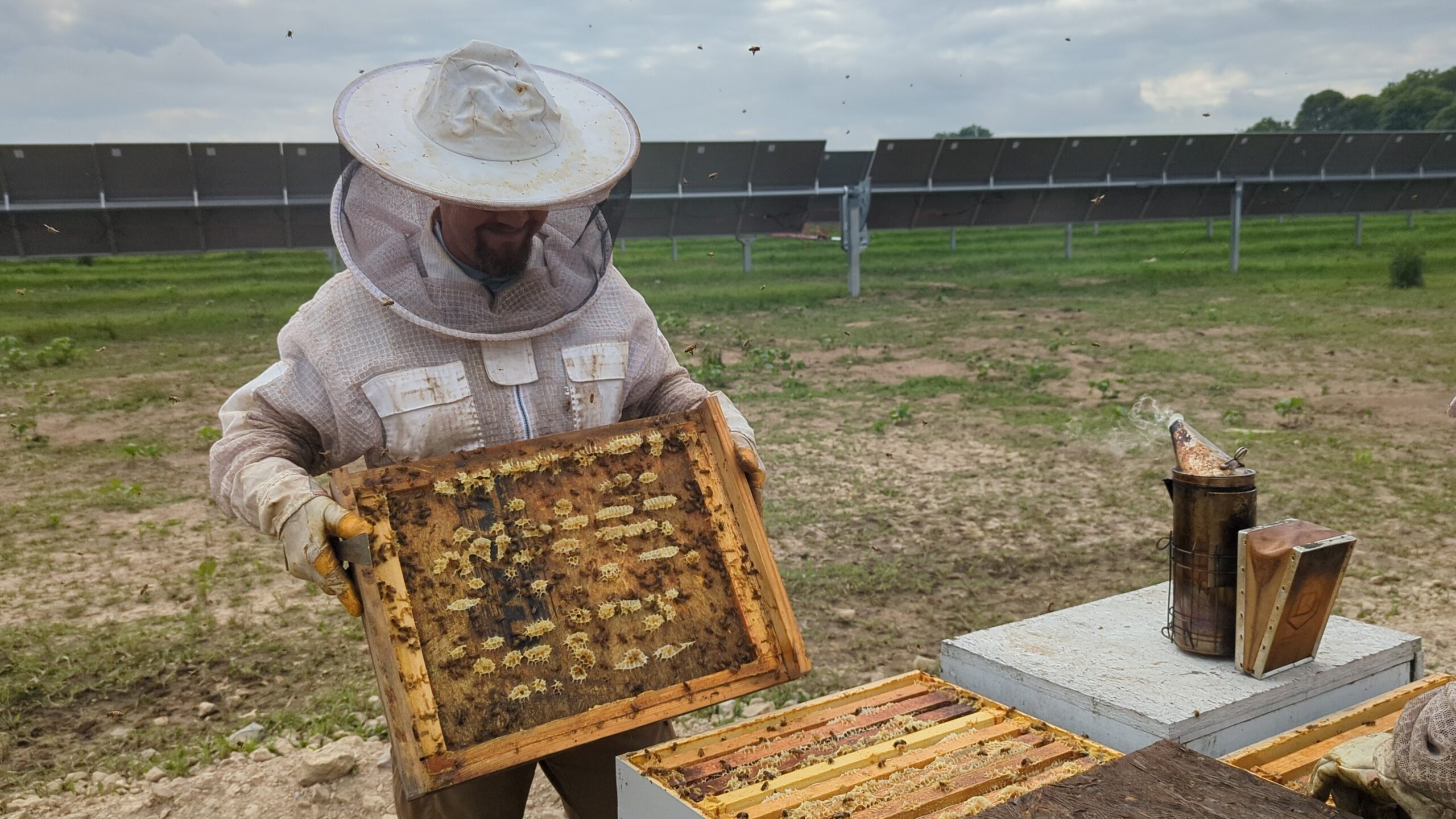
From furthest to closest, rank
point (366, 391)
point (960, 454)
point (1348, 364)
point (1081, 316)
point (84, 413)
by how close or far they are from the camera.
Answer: point (1081, 316) < point (1348, 364) < point (84, 413) < point (960, 454) < point (366, 391)

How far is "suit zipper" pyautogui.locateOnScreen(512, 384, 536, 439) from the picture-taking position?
6.95ft

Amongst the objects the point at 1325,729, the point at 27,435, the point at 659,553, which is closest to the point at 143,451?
the point at 27,435

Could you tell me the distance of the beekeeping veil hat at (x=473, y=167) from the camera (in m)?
1.90

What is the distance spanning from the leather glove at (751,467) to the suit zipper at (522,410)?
1.39 feet

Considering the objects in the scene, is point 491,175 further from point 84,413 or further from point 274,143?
point 274,143

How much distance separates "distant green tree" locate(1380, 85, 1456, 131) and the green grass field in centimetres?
4178

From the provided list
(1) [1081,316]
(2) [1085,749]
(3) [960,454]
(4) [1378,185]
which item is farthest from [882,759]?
(4) [1378,185]

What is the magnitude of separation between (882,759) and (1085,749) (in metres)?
0.37

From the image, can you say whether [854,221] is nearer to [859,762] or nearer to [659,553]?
[659,553]

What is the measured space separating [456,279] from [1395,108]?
60.9 meters

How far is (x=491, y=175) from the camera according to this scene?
75.2 inches

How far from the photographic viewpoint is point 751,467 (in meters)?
2.03

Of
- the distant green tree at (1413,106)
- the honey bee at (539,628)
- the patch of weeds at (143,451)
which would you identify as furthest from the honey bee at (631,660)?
the distant green tree at (1413,106)

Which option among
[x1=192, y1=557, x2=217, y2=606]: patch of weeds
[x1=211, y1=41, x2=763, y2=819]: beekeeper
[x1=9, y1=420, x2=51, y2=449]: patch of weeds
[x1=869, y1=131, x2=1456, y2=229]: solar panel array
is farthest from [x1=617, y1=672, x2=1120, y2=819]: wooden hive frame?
[x1=869, y1=131, x2=1456, y2=229]: solar panel array
